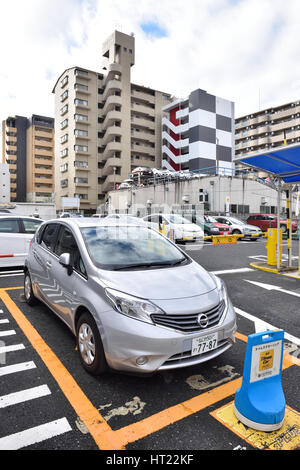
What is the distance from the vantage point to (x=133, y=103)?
4881 centimetres

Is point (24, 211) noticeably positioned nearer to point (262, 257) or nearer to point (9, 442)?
point (262, 257)

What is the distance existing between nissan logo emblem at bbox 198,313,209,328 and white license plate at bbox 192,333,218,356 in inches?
3.9

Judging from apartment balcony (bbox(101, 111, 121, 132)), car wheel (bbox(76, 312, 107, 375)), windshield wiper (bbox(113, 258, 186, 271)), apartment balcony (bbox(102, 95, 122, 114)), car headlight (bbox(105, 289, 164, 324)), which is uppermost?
apartment balcony (bbox(102, 95, 122, 114))

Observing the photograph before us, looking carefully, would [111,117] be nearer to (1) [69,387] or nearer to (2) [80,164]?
(2) [80,164]

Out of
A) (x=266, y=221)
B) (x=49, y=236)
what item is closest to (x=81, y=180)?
(x=266, y=221)

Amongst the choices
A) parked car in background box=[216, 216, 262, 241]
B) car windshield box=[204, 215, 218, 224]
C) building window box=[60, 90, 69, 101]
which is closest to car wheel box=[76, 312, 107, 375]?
parked car in background box=[216, 216, 262, 241]

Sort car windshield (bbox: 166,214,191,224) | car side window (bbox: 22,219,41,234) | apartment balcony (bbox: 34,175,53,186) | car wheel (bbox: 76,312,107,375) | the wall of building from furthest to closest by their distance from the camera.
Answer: apartment balcony (bbox: 34,175,53,186), the wall of building, car windshield (bbox: 166,214,191,224), car side window (bbox: 22,219,41,234), car wheel (bbox: 76,312,107,375)

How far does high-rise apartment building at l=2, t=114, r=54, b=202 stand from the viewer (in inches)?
2628

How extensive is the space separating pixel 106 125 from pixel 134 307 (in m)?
50.2

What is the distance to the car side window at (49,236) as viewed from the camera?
4.02 m

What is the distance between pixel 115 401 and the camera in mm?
2393

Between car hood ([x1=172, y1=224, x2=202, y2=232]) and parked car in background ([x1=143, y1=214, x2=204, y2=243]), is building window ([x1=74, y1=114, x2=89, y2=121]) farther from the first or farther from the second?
car hood ([x1=172, y1=224, x2=202, y2=232])

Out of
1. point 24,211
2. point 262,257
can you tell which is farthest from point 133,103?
point 262,257

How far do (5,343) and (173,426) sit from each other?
2274 mm
